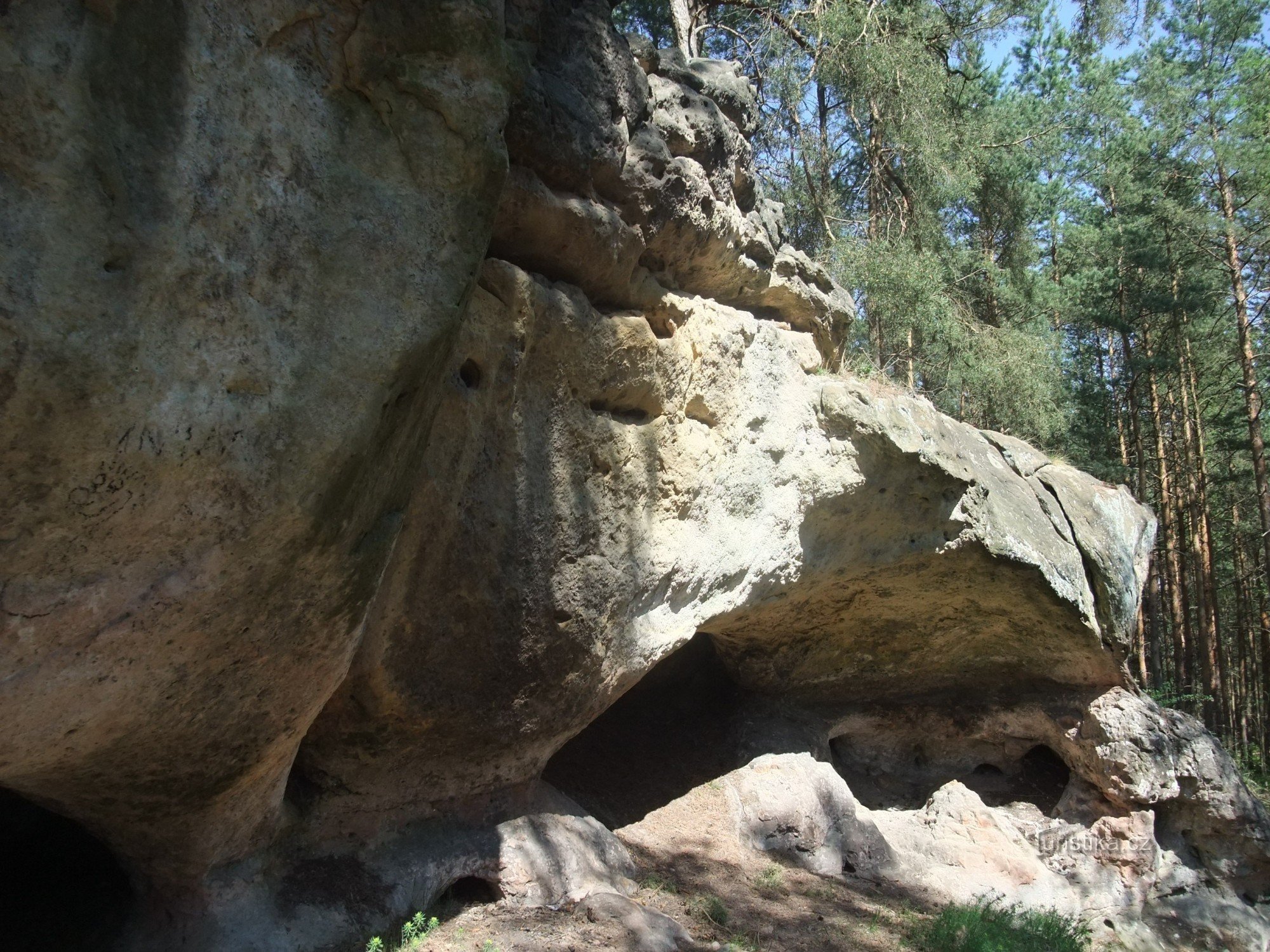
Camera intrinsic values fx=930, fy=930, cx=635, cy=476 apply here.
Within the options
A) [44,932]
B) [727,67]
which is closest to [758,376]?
[727,67]

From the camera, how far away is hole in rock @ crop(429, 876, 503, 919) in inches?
175

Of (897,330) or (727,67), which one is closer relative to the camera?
(727,67)

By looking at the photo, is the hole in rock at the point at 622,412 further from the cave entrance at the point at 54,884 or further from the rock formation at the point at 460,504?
the cave entrance at the point at 54,884

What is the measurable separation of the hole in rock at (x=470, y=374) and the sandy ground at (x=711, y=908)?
8.03ft

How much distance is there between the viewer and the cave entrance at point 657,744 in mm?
6316

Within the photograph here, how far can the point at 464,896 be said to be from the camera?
4.67m

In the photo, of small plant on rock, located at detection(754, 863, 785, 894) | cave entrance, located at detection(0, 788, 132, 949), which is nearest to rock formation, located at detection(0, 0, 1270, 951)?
cave entrance, located at detection(0, 788, 132, 949)

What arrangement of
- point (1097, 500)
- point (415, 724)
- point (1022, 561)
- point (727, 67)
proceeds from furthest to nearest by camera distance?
1. point (1097, 500)
2. point (1022, 561)
3. point (727, 67)
4. point (415, 724)

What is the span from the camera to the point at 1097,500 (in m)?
7.73

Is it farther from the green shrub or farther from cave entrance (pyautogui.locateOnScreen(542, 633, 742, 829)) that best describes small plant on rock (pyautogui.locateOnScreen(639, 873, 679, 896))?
the green shrub

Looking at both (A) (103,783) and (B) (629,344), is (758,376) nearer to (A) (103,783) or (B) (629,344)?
(B) (629,344)

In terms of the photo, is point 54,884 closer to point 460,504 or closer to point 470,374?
point 460,504

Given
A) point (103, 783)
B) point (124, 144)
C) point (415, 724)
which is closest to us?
point (124, 144)

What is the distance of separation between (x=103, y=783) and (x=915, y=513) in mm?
4894
